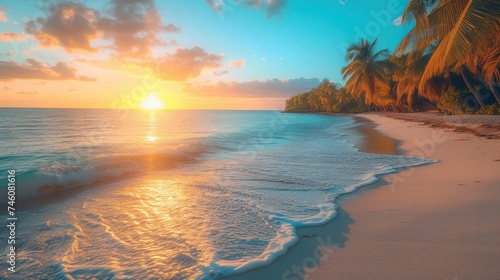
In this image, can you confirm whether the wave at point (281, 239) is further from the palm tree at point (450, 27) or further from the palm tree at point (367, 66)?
the palm tree at point (367, 66)

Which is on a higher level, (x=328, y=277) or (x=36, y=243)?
(x=328, y=277)

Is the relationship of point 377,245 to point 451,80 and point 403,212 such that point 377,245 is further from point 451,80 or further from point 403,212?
point 451,80

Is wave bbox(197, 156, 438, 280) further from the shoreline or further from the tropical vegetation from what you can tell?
the tropical vegetation

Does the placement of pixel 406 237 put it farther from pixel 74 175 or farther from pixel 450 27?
pixel 450 27

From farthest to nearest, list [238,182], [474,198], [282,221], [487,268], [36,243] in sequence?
[238,182] → [474,198] → [282,221] → [36,243] → [487,268]

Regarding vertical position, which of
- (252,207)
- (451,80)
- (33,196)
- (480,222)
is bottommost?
(33,196)

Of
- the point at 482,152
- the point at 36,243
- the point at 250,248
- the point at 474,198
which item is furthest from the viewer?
the point at 482,152

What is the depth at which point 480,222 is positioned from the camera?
3.32 metres

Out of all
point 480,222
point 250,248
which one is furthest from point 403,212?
point 250,248

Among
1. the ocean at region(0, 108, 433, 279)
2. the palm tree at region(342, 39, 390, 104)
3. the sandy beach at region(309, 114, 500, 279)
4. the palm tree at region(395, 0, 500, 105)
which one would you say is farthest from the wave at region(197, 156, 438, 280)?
the palm tree at region(342, 39, 390, 104)

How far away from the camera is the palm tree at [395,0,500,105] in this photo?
6684mm

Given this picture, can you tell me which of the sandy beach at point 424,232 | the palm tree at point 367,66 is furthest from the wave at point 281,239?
the palm tree at point 367,66

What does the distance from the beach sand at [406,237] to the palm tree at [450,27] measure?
12.3ft

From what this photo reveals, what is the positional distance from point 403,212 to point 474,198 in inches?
58.9
